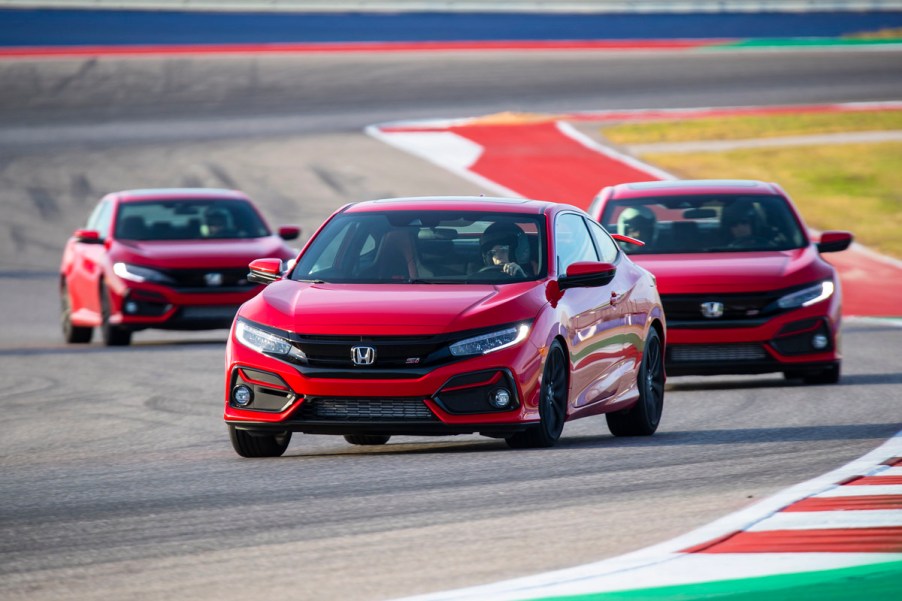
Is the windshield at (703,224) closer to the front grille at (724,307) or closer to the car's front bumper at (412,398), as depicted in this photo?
the front grille at (724,307)

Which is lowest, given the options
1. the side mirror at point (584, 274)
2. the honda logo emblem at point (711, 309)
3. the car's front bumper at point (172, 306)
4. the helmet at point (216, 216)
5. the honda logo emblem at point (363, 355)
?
the car's front bumper at point (172, 306)

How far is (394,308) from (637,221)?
615cm

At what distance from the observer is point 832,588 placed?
20.8 feet

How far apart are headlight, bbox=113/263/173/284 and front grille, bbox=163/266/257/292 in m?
0.08

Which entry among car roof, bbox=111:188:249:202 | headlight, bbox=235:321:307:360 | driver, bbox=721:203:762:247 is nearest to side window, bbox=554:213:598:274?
headlight, bbox=235:321:307:360

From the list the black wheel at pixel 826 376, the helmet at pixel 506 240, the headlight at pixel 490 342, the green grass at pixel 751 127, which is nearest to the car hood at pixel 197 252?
the black wheel at pixel 826 376

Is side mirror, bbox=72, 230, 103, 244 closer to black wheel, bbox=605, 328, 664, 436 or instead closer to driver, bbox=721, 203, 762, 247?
driver, bbox=721, 203, 762, 247

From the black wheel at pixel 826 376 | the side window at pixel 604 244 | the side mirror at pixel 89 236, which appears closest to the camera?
the side window at pixel 604 244

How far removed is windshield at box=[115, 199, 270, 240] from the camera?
2056 cm

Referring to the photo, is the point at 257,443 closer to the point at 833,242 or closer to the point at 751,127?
the point at 833,242

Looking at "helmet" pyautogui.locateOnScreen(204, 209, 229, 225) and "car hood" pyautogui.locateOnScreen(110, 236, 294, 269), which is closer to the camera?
"car hood" pyautogui.locateOnScreen(110, 236, 294, 269)

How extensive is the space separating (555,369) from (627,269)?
5.75 ft

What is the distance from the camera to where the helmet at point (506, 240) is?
10.8m

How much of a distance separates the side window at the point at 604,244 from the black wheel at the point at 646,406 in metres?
0.54
